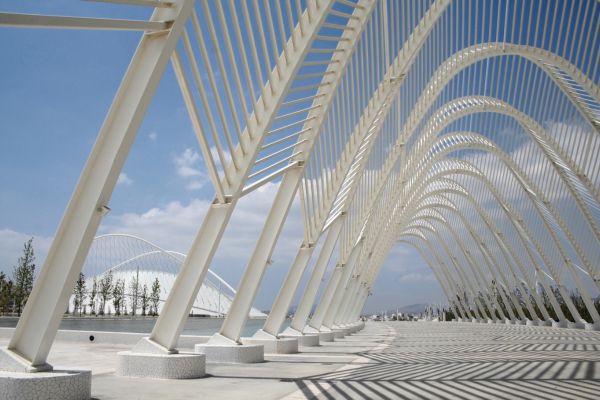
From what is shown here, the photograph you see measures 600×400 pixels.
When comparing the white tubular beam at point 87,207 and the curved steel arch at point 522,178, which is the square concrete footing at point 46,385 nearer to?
the white tubular beam at point 87,207

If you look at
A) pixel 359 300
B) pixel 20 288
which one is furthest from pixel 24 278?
pixel 359 300

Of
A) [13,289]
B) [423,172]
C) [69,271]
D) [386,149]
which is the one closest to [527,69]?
[386,149]

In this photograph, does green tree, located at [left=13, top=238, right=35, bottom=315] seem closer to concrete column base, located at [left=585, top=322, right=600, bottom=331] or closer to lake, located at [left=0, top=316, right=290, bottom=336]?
lake, located at [left=0, top=316, right=290, bottom=336]

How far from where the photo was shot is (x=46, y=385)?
17.9 feet

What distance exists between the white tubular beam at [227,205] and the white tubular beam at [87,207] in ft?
9.19

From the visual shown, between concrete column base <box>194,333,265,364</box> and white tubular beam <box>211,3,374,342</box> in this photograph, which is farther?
white tubular beam <box>211,3,374,342</box>

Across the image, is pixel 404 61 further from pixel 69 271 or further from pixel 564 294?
pixel 564 294

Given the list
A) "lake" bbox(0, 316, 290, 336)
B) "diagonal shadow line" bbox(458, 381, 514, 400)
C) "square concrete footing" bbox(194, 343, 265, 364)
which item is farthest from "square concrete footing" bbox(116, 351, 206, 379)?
"lake" bbox(0, 316, 290, 336)

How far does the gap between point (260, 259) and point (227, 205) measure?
3.25 m

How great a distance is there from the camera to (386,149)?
22.3m

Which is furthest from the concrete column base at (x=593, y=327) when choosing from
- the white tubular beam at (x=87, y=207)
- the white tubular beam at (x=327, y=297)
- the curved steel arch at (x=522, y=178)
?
the white tubular beam at (x=87, y=207)

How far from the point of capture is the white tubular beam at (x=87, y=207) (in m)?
5.84

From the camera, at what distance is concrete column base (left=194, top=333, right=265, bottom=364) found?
11312 mm

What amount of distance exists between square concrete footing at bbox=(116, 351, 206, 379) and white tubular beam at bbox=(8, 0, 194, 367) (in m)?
2.58
